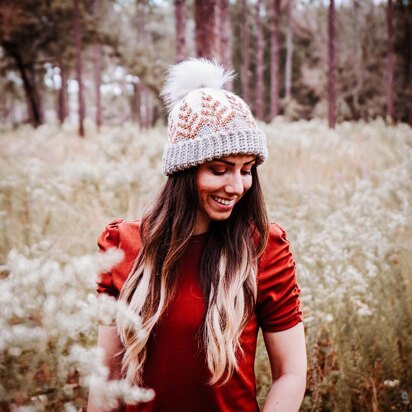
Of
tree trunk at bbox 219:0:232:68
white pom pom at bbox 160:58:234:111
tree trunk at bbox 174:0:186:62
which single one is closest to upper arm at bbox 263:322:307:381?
white pom pom at bbox 160:58:234:111

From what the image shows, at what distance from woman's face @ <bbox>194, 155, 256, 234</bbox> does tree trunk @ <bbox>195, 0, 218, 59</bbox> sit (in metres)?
6.74

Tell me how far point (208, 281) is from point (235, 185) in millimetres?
374

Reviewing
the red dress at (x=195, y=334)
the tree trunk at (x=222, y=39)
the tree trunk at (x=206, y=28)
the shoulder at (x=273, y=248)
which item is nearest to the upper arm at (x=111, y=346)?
the red dress at (x=195, y=334)

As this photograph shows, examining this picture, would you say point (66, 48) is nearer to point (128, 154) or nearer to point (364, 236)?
point (128, 154)

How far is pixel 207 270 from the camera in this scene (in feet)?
5.51

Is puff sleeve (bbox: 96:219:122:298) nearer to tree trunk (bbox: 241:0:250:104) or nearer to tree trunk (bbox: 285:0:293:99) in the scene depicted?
tree trunk (bbox: 241:0:250:104)

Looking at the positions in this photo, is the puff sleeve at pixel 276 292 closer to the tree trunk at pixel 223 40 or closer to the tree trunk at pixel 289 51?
the tree trunk at pixel 223 40

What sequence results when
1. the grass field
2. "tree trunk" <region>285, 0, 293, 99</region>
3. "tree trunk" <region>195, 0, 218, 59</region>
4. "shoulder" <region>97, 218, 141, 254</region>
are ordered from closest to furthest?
the grass field < "shoulder" <region>97, 218, 141, 254</region> < "tree trunk" <region>195, 0, 218, 59</region> < "tree trunk" <region>285, 0, 293, 99</region>

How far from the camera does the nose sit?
64.4 inches

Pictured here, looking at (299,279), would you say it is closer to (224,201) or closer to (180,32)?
(224,201)

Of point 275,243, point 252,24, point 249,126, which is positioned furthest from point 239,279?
point 252,24

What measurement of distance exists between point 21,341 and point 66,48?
1836cm

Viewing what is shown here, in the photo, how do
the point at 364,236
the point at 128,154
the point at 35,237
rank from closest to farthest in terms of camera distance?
the point at 364,236
the point at 35,237
the point at 128,154

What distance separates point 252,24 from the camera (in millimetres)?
33750
